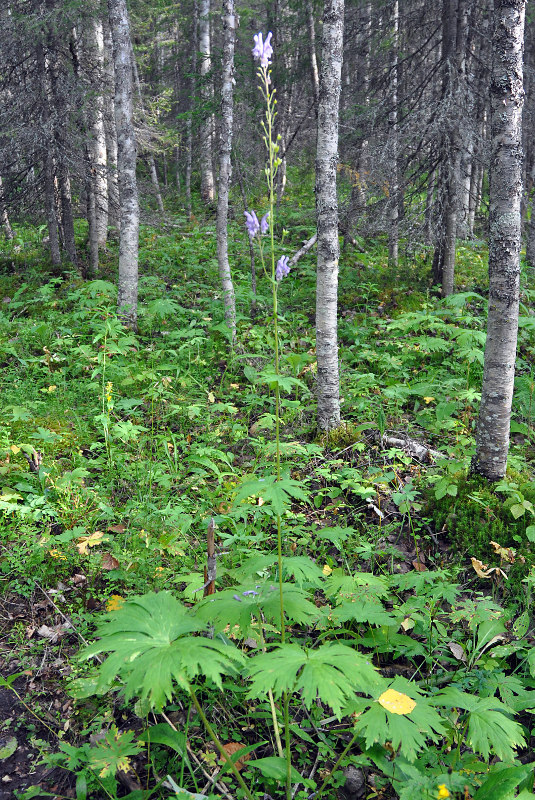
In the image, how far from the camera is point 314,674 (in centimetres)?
171

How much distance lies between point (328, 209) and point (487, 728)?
4479mm

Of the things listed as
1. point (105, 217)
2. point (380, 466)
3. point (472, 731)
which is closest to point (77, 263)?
point (105, 217)

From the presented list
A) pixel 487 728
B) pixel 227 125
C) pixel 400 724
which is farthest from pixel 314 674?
pixel 227 125

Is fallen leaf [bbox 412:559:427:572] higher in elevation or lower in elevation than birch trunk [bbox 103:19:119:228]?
lower

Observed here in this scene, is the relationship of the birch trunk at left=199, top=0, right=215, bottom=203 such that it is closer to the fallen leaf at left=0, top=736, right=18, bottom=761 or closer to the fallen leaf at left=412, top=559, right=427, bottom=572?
the fallen leaf at left=412, top=559, right=427, bottom=572

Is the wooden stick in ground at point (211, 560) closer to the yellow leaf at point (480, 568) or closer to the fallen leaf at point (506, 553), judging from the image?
the yellow leaf at point (480, 568)

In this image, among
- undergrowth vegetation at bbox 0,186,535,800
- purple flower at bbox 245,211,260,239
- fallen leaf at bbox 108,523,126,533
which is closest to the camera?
undergrowth vegetation at bbox 0,186,535,800

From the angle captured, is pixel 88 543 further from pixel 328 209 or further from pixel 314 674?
pixel 328 209

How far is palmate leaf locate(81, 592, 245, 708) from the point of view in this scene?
5.20 ft

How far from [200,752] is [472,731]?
1257mm

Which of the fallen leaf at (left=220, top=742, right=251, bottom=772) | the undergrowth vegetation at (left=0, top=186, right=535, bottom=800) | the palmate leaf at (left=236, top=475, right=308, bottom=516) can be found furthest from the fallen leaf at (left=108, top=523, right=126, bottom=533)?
the palmate leaf at (left=236, top=475, right=308, bottom=516)

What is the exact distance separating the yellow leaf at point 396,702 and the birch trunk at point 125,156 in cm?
693

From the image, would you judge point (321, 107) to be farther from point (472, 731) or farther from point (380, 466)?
point (472, 731)

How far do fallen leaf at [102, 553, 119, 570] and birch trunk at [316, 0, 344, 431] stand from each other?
8.40 ft
